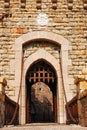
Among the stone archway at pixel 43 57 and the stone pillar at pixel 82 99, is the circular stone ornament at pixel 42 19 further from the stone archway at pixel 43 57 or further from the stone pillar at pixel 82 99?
the stone pillar at pixel 82 99

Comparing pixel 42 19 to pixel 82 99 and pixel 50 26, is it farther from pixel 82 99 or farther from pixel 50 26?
pixel 82 99

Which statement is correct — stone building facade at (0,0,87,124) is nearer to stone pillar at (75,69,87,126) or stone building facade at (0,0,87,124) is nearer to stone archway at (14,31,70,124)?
stone archway at (14,31,70,124)

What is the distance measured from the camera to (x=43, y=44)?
32.4 ft

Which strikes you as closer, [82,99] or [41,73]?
[82,99]

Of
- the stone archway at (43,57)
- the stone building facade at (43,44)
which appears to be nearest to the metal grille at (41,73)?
the stone building facade at (43,44)

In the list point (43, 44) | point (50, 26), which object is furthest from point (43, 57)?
point (50, 26)

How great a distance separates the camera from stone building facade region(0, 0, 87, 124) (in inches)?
366

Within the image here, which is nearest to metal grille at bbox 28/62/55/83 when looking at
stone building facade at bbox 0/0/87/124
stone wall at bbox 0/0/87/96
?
stone building facade at bbox 0/0/87/124

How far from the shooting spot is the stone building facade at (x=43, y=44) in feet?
30.5

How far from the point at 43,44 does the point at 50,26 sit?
638 millimetres

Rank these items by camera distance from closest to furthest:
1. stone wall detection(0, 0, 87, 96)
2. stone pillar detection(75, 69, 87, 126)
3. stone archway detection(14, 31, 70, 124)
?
stone pillar detection(75, 69, 87, 126) < stone archway detection(14, 31, 70, 124) < stone wall detection(0, 0, 87, 96)

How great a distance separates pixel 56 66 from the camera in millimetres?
9578

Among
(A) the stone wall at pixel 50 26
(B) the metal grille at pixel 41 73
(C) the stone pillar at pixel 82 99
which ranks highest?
(A) the stone wall at pixel 50 26

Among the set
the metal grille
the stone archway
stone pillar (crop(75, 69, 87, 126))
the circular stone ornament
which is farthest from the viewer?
the metal grille
